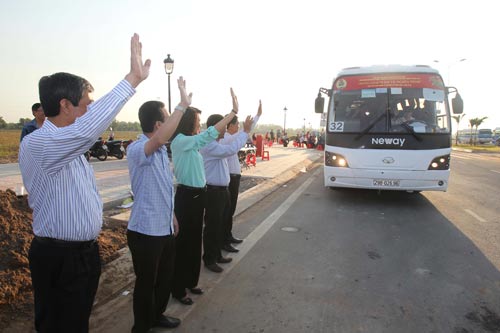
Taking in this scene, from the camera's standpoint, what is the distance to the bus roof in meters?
7.80

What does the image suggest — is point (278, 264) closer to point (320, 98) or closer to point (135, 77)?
point (135, 77)

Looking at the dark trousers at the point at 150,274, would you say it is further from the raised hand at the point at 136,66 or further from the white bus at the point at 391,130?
the white bus at the point at 391,130

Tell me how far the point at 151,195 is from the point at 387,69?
7.01 meters

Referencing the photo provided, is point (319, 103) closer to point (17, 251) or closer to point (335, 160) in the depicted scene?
point (335, 160)

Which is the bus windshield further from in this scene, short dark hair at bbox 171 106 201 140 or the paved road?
short dark hair at bbox 171 106 201 140

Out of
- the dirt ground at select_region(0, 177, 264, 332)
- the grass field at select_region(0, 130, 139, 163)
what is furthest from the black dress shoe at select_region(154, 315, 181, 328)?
the grass field at select_region(0, 130, 139, 163)

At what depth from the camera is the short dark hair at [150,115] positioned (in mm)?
2662

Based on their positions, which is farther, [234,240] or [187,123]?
[234,240]

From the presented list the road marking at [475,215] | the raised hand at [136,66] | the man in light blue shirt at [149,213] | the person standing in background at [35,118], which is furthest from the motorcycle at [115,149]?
the raised hand at [136,66]

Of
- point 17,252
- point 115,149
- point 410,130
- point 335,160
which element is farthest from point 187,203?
point 115,149

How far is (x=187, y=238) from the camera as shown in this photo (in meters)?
3.47

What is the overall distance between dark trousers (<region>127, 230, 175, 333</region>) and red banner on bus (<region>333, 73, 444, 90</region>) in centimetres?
648

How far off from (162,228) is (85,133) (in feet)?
4.05

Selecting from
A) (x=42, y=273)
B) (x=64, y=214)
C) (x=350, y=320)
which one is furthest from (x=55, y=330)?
(x=350, y=320)
